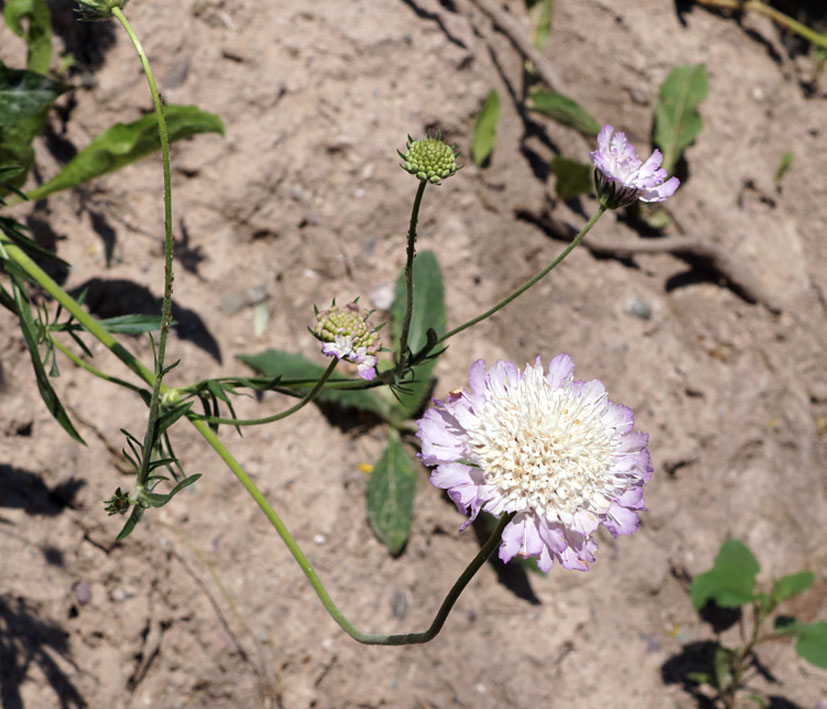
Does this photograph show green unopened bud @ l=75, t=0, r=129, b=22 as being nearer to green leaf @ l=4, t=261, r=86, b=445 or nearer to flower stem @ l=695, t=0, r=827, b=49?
green leaf @ l=4, t=261, r=86, b=445

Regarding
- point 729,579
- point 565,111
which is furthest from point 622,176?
point 729,579

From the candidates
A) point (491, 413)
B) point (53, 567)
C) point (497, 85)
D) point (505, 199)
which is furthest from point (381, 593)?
point (497, 85)

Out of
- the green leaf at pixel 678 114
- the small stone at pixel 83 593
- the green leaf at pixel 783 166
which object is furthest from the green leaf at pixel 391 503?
the green leaf at pixel 783 166

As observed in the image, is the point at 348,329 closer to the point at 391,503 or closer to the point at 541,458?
the point at 541,458

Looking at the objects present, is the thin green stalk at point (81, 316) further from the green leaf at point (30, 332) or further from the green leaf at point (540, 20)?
the green leaf at point (540, 20)

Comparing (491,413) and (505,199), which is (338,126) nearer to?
(505,199)
